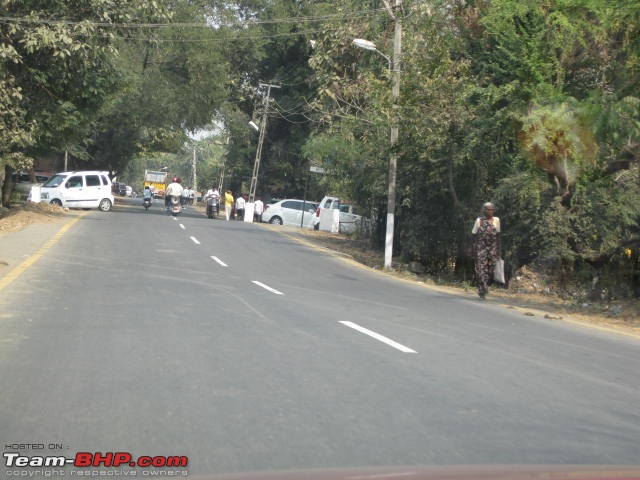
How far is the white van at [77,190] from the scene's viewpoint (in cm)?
3747

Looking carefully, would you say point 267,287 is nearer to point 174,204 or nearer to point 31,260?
point 31,260

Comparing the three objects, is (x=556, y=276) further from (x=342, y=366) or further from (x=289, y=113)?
(x=289, y=113)

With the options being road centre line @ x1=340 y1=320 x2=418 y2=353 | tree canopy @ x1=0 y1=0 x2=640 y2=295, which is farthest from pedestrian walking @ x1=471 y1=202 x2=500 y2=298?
road centre line @ x1=340 y1=320 x2=418 y2=353

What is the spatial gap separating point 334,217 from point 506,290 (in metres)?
20.8

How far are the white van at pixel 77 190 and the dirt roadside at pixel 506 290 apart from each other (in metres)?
7.56

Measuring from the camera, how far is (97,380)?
21.2 ft

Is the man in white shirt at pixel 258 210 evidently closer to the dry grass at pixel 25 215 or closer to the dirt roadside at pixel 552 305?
the dry grass at pixel 25 215

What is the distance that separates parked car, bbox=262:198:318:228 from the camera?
4512cm

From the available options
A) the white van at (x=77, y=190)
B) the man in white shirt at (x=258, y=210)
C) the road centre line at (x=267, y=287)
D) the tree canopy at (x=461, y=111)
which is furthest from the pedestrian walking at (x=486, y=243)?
the man in white shirt at (x=258, y=210)

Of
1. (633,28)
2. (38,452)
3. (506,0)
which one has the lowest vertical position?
(38,452)

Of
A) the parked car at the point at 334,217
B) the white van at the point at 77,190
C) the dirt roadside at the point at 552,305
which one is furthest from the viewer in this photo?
the parked car at the point at 334,217

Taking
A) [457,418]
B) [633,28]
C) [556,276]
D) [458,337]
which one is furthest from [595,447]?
[556,276]

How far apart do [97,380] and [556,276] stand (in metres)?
16.0

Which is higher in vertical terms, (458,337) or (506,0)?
(506,0)
